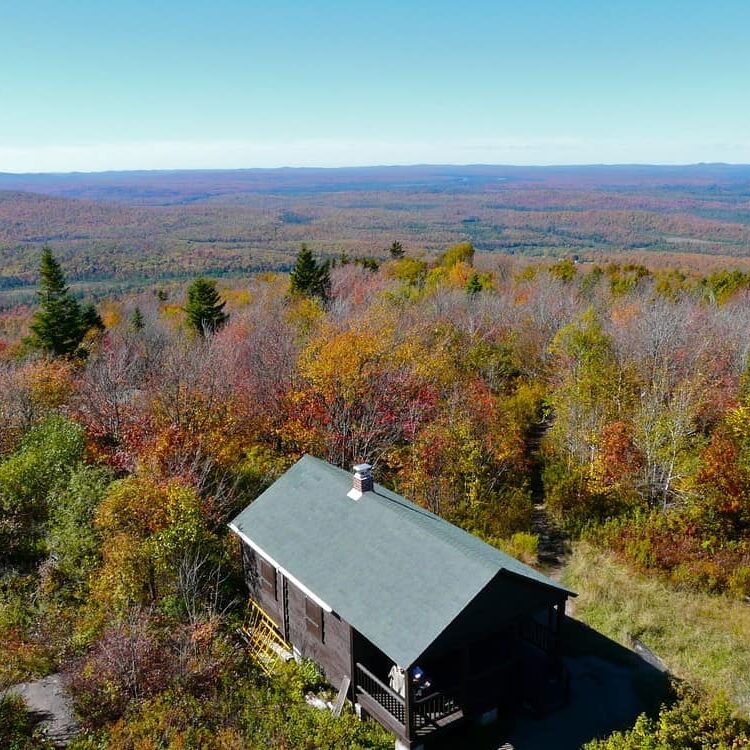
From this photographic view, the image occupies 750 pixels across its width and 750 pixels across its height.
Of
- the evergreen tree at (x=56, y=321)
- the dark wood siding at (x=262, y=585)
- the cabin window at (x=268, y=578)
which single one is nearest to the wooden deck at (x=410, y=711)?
the dark wood siding at (x=262, y=585)

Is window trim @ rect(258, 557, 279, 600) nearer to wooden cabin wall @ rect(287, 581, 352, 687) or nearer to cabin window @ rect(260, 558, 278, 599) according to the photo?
cabin window @ rect(260, 558, 278, 599)

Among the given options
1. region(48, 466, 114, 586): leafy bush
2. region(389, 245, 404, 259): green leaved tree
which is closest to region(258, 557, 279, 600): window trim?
region(48, 466, 114, 586): leafy bush

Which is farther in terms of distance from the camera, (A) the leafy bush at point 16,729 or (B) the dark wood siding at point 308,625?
(B) the dark wood siding at point 308,625

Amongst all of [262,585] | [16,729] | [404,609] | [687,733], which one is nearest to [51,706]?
[16,729]

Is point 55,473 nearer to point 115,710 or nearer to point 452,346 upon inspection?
point 115,710

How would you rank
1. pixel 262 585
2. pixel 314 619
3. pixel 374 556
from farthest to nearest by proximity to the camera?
pixel 262 585 < pixel 314 619 < pixel 374 556

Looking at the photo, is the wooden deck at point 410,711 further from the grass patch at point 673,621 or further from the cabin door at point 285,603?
the grass patch at point 673,621

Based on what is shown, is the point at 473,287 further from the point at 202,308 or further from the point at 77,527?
the point at 77,527
